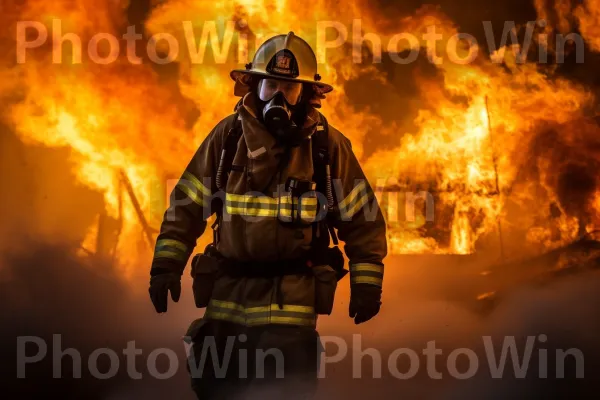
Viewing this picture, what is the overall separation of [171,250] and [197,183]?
399 millimetres

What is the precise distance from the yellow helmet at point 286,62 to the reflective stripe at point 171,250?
1003 millimetres

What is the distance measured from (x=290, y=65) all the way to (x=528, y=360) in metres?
2.96

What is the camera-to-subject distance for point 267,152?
345cm

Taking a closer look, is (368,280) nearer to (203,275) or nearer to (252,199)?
(252,199)

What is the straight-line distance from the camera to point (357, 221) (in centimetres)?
370

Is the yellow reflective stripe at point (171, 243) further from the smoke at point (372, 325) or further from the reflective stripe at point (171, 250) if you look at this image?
the smoke at point (372, 325)

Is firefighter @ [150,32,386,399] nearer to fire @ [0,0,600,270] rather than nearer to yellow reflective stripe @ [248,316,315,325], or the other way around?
yellow reflective stripe @ [248,316,315,325]

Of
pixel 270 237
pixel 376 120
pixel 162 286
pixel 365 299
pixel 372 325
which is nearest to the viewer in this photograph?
pixel 270 237

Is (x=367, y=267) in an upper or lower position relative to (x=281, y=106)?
lower

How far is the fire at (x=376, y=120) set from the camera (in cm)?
522

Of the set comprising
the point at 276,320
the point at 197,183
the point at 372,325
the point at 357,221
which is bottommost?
the point at 372,325

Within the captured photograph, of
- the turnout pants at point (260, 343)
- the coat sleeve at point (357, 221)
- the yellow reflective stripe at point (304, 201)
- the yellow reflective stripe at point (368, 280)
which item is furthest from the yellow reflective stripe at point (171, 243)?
the yellow reflective stripe at point (368, 280)

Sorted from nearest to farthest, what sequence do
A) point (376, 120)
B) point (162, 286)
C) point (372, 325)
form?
point (162, 286) < point (372, 325) < point (376, 120)

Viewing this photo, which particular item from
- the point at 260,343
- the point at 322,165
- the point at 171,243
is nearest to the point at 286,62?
the point at 322,165
